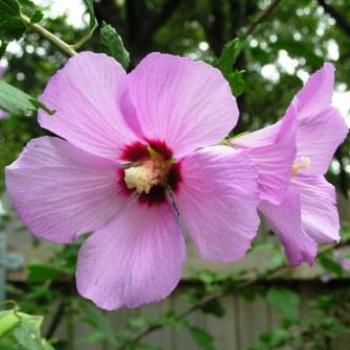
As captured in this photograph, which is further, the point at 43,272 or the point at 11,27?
the point at 43,272

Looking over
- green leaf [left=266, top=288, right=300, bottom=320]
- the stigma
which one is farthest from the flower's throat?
green leaf [left=266, top=288, right=300, bottom=320]

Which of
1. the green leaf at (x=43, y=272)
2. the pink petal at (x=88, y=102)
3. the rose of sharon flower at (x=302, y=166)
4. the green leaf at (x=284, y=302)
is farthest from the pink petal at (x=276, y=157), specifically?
the green leaf at (x=284, y=302)

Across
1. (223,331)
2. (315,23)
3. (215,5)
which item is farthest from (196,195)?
(315,23)

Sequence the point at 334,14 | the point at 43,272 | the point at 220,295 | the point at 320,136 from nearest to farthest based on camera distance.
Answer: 1. the point at 320,136
2. the point at 334,14
3. the point at 43,272
4. the point at 220,295

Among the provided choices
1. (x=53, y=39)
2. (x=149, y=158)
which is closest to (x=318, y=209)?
(x=149, y=158)

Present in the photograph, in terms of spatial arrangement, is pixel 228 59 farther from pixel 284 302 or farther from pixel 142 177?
pixel 284 302

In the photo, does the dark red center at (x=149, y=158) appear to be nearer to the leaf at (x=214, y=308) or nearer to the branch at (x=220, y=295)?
the branch at (x=220, y=295)

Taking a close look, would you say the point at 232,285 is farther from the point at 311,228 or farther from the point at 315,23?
the point at 315,23
